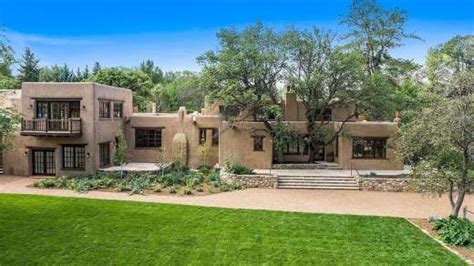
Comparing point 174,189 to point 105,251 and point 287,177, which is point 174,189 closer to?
point 287,177

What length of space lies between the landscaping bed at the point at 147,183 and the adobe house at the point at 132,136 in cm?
295

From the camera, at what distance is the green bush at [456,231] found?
1349 centimetres

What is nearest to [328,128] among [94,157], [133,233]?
[94,157]

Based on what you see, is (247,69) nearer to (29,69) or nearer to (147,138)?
(147,138)

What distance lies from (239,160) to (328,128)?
22.2 ft

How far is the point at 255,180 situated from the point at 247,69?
7.30 meters

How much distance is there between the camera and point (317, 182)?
23.9 m

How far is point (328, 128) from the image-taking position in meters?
29.0

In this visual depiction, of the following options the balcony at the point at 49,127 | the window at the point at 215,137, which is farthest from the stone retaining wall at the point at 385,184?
the balcony at the point at 49,127

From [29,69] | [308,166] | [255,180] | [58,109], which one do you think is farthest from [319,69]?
[29,69]

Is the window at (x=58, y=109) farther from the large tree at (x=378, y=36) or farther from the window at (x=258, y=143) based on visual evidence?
the large tree at (x=378, y=36)

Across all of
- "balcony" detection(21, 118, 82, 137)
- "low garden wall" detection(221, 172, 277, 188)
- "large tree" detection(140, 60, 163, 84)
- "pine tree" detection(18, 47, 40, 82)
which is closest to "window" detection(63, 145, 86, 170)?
"balcony" detection(21, 118, 82, 137)

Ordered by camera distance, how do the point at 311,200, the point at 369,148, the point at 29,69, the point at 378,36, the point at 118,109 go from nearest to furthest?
the point at 311,200 → the point at 369,148 → the point at 118,109 → the point at 378,36 → the point at 29,69

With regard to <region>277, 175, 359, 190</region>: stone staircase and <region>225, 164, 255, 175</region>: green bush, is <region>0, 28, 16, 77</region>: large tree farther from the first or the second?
<region>277, 175, 359, 190</region>: stone staircase
